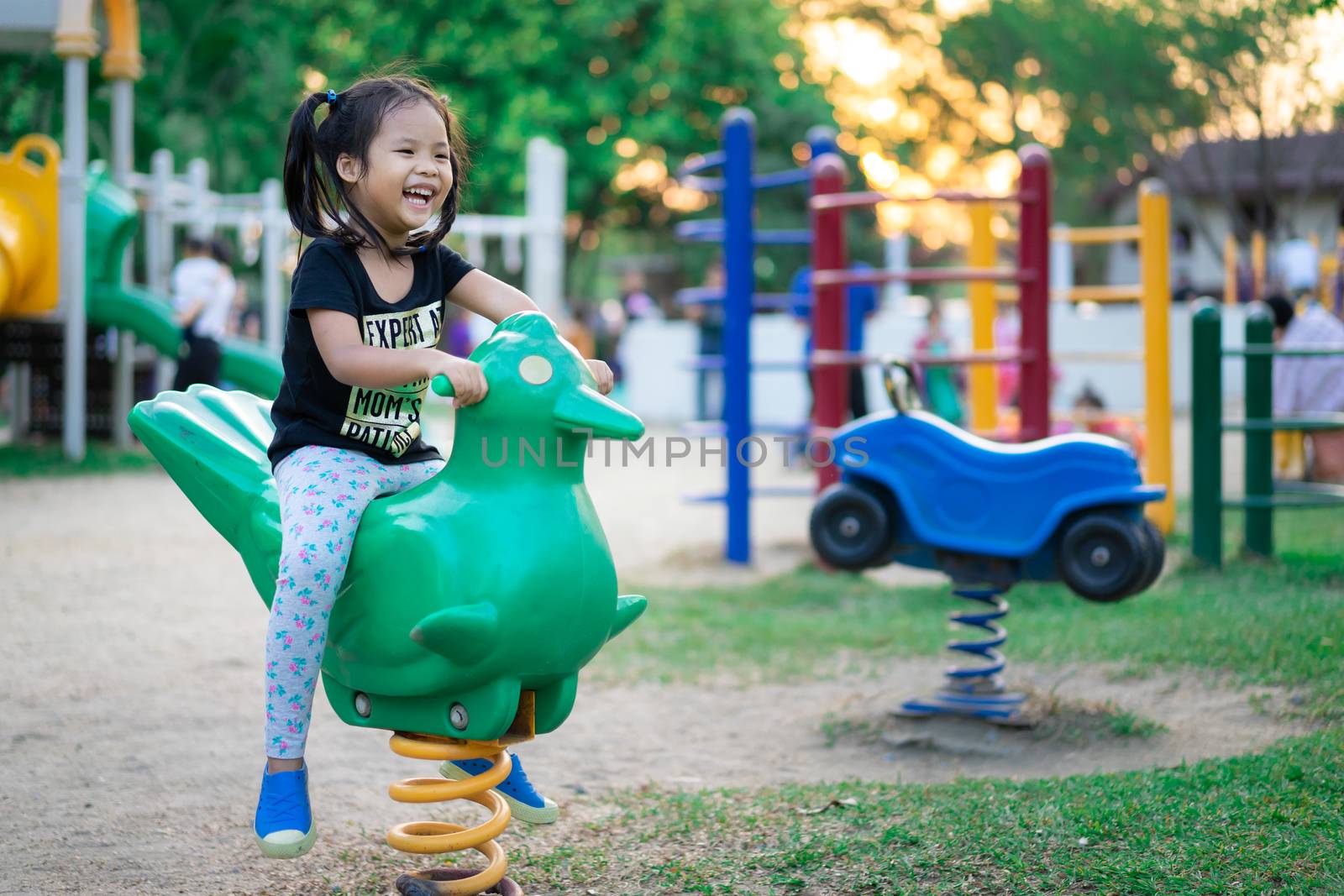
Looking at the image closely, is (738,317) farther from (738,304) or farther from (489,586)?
(489,586)

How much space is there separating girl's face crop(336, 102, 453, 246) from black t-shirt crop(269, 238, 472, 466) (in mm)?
107

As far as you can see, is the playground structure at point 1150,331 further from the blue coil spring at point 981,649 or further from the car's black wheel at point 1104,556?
the car's black wheel at point 1104,556

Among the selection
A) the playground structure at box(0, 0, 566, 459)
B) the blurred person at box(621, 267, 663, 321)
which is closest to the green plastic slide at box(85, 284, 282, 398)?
the playground structure at box(0, 0, 566, 459)

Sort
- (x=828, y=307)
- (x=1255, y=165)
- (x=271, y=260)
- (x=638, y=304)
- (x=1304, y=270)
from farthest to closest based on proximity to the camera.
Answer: (x=1255, y=165) < (x=638, y=304) < (x=1304, y=270) < (x=271, y=260) < (x=828, y=307)

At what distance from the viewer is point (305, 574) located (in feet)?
8.41

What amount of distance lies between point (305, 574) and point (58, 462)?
936 centimetres

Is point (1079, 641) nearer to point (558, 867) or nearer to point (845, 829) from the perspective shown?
point (845, 829)

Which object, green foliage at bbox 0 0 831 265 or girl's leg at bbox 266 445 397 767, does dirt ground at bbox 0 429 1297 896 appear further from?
green foliage at bbox 0 0 831 265

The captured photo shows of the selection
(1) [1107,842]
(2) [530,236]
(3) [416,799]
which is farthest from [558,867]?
(2) [530,236]

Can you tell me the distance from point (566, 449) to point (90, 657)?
332cm

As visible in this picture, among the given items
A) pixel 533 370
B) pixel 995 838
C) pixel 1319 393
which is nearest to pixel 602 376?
pixel 533 370

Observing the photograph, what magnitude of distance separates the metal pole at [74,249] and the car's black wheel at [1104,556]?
875 centimetres

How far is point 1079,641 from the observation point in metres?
5.31

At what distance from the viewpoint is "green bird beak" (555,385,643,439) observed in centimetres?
246
